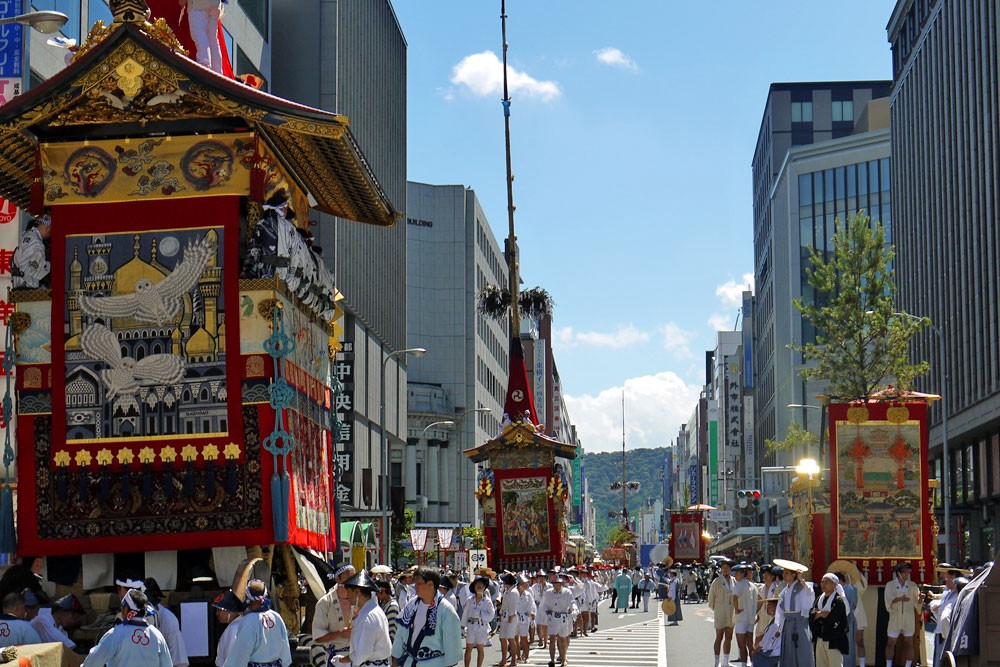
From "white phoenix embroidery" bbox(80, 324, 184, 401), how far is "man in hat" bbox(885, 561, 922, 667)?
12189mm

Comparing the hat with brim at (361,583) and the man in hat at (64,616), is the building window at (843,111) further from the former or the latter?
the hat with brim at (361,583)

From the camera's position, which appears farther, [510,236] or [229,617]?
[510,236]

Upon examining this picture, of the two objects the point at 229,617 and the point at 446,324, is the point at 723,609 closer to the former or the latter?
the point at 229,617

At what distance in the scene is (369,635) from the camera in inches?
499

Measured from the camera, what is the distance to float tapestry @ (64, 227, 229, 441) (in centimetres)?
1612

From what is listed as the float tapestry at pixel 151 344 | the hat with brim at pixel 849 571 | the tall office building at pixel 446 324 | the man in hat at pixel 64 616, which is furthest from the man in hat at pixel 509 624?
the tall office building at pixel 446 324

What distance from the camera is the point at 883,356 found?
4019cm

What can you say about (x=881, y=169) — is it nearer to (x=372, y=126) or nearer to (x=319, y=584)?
(x=372, y=126)

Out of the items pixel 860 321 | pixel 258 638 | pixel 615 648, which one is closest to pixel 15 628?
pixel 258 638

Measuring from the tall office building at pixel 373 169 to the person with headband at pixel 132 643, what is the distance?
4349 centimetres

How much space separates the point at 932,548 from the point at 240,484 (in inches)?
Result: 558

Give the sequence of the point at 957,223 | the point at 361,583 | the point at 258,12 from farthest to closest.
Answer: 1. the point at 957,223
2. the point at 258,12
3. the point at 361,583

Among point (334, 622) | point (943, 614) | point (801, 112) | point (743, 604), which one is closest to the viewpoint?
point (334, 622)

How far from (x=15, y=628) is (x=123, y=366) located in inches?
174
